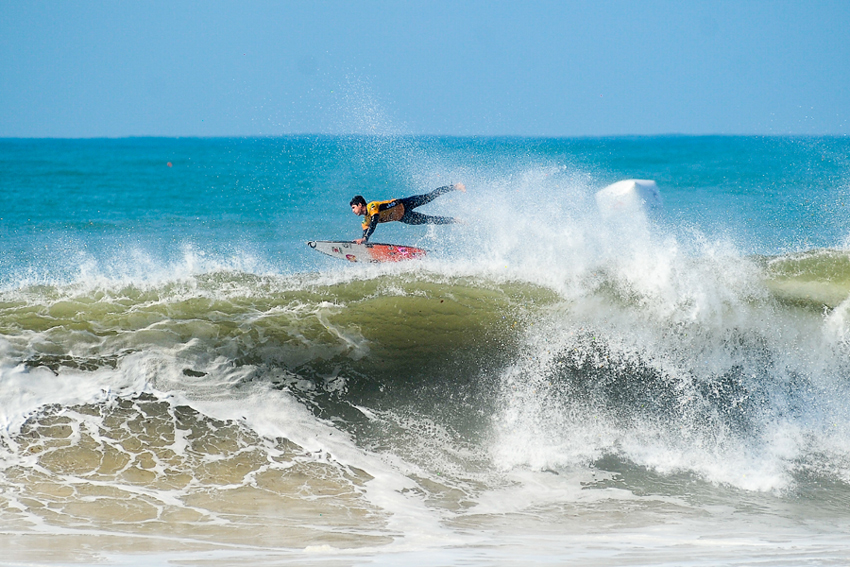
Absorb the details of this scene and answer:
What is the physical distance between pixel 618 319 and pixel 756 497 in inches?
110

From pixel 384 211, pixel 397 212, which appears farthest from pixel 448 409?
pixel 397 212

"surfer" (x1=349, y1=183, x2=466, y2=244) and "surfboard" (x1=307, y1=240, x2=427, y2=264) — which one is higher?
"surfer" (x1=349, y1=183, x2=466, y2=244)

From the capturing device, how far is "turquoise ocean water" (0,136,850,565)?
17.0 feet

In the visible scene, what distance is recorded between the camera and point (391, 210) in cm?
1020

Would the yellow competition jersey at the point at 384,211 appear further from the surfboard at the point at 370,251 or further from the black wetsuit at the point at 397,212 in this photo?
the surfboard at the point at 370,251

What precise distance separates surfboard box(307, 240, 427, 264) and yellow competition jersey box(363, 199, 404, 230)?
31 cm

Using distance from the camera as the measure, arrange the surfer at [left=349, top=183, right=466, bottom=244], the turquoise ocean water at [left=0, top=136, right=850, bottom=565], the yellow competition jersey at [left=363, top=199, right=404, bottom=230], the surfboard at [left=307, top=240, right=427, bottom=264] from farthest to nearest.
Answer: the surfboard at [left=307, top=240, right=427, bottom=264]
the yellow competition jersey at [left=363, top=199, right=404, bottom=230]
the surfer at [left=349, top=183, right=466, bottom=244]
the turquoise ocean water at [left=0, top=136, right=850, bottom=565]

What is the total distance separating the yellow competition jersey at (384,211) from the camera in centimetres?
991

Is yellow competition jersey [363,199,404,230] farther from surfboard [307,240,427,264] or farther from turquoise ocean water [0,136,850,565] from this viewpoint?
turquoise ocean water [0,136,850,565]

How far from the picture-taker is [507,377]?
7.45 meters

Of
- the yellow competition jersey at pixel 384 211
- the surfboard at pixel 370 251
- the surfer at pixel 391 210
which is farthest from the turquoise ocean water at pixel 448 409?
the yellow competition jersey at pixel 384 211

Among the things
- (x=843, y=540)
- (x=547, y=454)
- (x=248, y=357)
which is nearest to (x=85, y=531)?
(x=248, y=357)

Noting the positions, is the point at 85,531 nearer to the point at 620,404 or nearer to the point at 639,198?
the point at 620,404

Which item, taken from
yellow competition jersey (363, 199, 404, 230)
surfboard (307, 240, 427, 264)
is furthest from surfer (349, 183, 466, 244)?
surfboard (307, 240, 427, 264)
